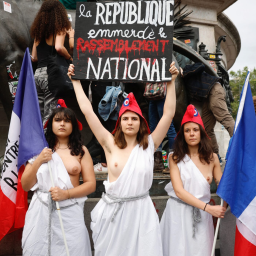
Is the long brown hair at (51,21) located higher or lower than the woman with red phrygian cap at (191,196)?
higher

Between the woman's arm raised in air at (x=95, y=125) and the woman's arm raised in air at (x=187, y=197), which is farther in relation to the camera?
the woman's arm raised in air at (x=95, y=125)

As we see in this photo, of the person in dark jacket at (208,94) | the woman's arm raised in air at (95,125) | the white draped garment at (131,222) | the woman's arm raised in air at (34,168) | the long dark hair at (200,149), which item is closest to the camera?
the white draped garment at (131,222)

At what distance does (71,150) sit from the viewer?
2.92 metres

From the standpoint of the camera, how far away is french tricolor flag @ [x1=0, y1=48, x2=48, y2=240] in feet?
9.43

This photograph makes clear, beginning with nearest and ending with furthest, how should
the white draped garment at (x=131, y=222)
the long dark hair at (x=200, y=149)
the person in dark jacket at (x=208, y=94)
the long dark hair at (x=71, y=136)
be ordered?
the white draped garment at (x=131, y=222), the long dark hair at (x=71, y=136), the long dark hair at (x=200, y=149), the person in dark jacket at (x=208, y=94)

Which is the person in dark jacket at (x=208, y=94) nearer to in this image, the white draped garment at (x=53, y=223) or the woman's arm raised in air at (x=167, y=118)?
the woman's arm raised in air at (x=167, y=118)

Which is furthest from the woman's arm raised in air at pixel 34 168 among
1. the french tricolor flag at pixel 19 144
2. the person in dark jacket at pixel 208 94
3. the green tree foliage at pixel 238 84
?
the green tree foliage at pixel 238 84

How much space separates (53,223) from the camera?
2.67m

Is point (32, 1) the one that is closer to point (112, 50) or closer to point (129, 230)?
point (112, 50)

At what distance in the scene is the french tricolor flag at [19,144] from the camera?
287 cm

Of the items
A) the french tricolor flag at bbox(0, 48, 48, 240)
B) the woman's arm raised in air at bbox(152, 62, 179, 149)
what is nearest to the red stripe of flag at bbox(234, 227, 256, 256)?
the woman's arm raised in air at bbox(152, 62, 179, 149)

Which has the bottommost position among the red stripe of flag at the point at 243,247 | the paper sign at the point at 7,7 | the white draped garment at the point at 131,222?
the red stripe of flag at the point at 243,247

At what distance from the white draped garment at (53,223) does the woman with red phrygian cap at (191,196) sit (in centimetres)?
90

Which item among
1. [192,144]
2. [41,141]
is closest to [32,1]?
[41,141]
